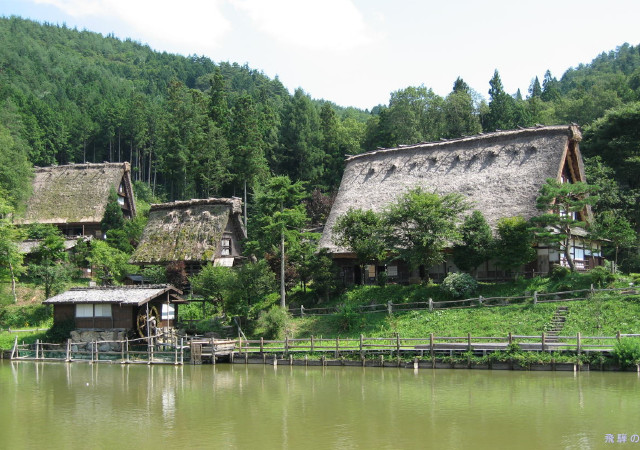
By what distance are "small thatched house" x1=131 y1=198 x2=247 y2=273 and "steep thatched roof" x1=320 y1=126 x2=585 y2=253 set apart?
9.19m

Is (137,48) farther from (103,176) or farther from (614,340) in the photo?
(614,340)

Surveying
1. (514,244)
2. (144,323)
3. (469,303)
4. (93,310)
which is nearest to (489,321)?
(469,303)

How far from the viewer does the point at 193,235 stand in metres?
46.3

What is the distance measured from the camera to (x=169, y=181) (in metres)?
74.7

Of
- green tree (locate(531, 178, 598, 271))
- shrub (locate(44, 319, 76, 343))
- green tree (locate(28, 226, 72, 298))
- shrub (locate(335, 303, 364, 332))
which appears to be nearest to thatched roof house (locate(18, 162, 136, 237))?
green tree (locate(28, 226, 72, 298))

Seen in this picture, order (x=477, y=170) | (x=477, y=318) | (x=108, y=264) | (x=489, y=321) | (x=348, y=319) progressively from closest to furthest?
(x=489, y=321) < (x=477, y=318) < (x=348, y=319) < (x=477, y=170) < (x=108, y=264)

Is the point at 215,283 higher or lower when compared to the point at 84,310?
higher

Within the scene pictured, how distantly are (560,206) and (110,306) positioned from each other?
2593 cm

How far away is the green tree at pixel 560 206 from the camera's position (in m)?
31.6

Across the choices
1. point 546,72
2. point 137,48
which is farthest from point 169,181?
point 137,48

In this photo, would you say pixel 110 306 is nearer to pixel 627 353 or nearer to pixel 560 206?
pixel 560 206

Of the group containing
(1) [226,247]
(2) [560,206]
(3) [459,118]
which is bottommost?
(1) [226,247]

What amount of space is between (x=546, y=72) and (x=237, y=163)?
99843mm

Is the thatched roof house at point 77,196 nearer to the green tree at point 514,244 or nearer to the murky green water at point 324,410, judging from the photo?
the murky green water at point 324,410
